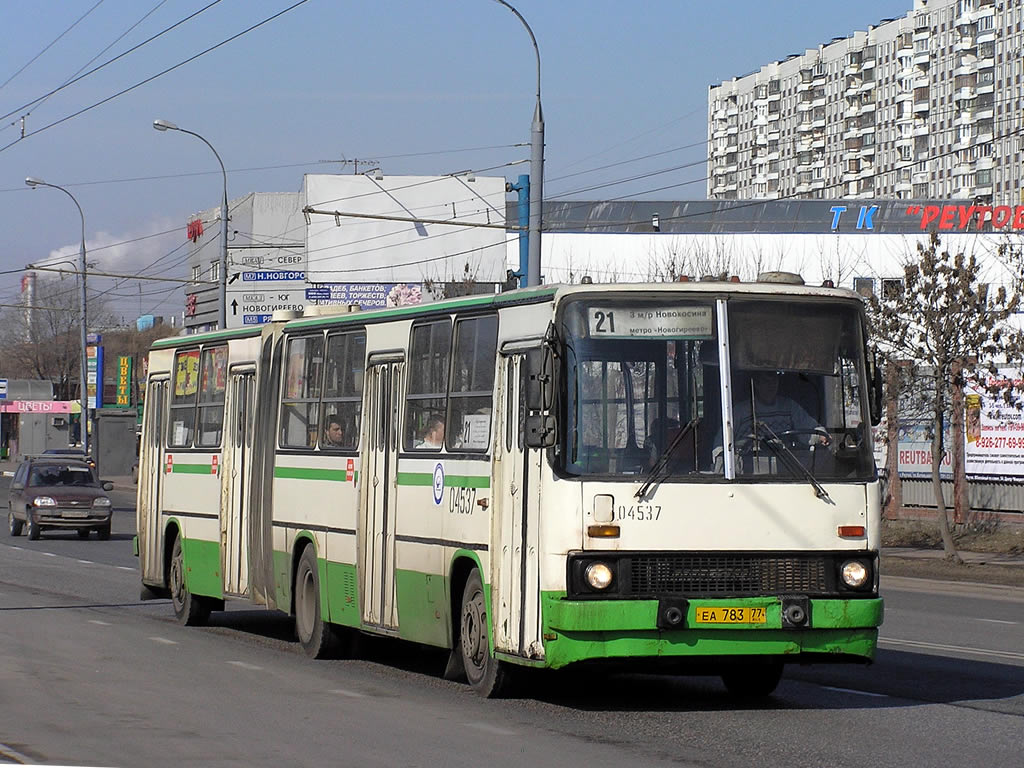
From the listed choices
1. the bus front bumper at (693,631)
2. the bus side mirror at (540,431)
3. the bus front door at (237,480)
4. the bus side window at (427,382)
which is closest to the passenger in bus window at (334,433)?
the bus side window at (427,382)

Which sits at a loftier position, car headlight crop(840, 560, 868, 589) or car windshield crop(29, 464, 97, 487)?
car windshield crop(29, 464, 97, 487)

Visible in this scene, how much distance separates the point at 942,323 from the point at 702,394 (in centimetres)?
1959

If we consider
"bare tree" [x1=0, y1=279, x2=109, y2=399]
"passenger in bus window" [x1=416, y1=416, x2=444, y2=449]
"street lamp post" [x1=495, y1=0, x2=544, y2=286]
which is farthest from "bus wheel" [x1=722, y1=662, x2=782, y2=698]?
"bare tree" [x1=0, y1=279, x2=109, y2=399]

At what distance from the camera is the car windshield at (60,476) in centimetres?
3912

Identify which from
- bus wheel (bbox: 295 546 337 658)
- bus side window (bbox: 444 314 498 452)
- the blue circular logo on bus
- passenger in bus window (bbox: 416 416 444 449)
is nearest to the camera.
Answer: bus side window (bbox: 444 314 498 452)

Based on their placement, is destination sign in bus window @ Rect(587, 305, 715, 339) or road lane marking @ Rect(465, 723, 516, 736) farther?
destination sign in bus window @ Rect(587, 305, 715, 339)

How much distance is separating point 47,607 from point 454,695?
931cm

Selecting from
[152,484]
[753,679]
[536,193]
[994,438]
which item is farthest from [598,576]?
[994,438]

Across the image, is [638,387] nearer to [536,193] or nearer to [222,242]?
[536,193]

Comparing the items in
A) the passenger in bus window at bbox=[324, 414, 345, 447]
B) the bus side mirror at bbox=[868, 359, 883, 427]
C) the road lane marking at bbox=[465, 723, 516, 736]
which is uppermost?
the bus side mirror at bbox=[868, 359, 883, 427]

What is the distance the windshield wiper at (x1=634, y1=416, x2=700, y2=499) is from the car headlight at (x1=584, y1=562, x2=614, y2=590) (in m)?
0.48

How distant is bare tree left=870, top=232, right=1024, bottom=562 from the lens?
29.5m

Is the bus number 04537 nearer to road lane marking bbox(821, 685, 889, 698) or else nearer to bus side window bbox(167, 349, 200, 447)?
road lane marking bbox(821, 685, 889, 698)

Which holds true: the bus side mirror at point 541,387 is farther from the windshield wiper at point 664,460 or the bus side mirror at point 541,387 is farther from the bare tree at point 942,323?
the bare tree at point 942,323
